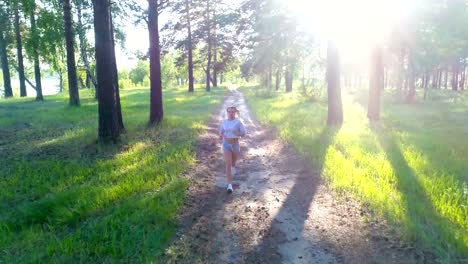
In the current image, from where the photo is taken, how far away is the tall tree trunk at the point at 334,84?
13406 millimetres

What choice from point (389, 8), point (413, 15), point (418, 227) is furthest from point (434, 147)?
point (413, 15)

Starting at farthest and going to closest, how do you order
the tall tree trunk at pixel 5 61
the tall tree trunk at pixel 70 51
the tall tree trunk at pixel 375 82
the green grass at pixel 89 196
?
the tall tree trunk at pixel 5 61 < the tall tree trunk at pixel 70 51 < the tall tree trunk at pixel 375 82 < the green grass at pixel 89 196

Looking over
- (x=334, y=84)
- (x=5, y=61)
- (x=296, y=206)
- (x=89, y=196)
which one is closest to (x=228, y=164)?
(x=296, y=206)

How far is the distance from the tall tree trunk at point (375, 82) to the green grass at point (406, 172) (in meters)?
2.41

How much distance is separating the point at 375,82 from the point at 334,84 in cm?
309

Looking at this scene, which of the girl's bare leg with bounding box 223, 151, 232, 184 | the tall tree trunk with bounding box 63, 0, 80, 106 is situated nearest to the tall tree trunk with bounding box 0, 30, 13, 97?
the tall tree trunk with bounding box 63, 0, 80, 106

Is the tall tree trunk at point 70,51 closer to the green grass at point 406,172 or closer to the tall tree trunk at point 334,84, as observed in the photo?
the green grass at point 406,172

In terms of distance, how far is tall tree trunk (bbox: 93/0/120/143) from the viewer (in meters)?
9.75

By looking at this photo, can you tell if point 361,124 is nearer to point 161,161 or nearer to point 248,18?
point 161,161

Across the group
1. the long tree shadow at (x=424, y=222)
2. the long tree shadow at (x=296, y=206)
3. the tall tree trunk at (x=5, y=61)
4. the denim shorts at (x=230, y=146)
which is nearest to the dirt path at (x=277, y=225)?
the long tree shadow at (x=296, y=206)

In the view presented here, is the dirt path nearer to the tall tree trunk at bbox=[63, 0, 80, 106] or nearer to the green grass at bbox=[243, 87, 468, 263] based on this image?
the green grass at bbox=[243, 87, 468, 263]

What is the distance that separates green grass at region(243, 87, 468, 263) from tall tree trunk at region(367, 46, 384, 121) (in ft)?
7.91

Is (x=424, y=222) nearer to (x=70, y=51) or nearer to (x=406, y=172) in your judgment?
(x=406, y=172)

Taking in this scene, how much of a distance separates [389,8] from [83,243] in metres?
16.8
